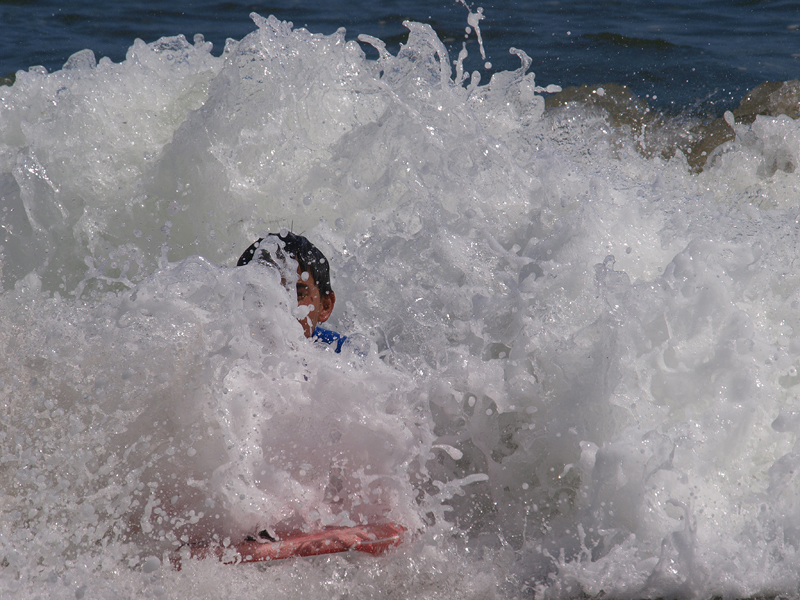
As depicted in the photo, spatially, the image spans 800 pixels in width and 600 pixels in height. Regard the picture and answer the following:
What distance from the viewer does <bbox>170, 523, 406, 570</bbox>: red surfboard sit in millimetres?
2020

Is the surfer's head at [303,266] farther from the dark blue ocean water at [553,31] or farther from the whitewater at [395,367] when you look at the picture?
the dark blue ocean water at [553,31]

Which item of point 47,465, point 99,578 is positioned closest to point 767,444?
point 99,578

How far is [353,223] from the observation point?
11.2 feet

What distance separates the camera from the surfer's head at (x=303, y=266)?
2.60 m

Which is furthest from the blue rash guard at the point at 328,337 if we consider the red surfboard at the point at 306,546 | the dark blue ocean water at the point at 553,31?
the dark blue ocean water at the point at 553,31

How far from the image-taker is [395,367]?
2.56 meters

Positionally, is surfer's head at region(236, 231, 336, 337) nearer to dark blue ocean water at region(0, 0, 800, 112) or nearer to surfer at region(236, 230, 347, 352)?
surfer at region(236, 230, 347, 352)

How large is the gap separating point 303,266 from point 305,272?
0.09ft

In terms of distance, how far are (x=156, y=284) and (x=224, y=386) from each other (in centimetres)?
46

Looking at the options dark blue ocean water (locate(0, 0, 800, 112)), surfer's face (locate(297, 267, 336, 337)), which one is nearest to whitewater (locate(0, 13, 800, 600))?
surfer's face (locate(297, 267, 336, 337))

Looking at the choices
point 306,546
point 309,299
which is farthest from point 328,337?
point 306,546

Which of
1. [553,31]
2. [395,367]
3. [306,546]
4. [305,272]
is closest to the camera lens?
[306,546]

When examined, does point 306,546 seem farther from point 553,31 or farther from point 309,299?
point 553,31

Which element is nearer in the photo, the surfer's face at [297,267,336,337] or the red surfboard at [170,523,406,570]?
the red surfboard at [170,523,406,570]
